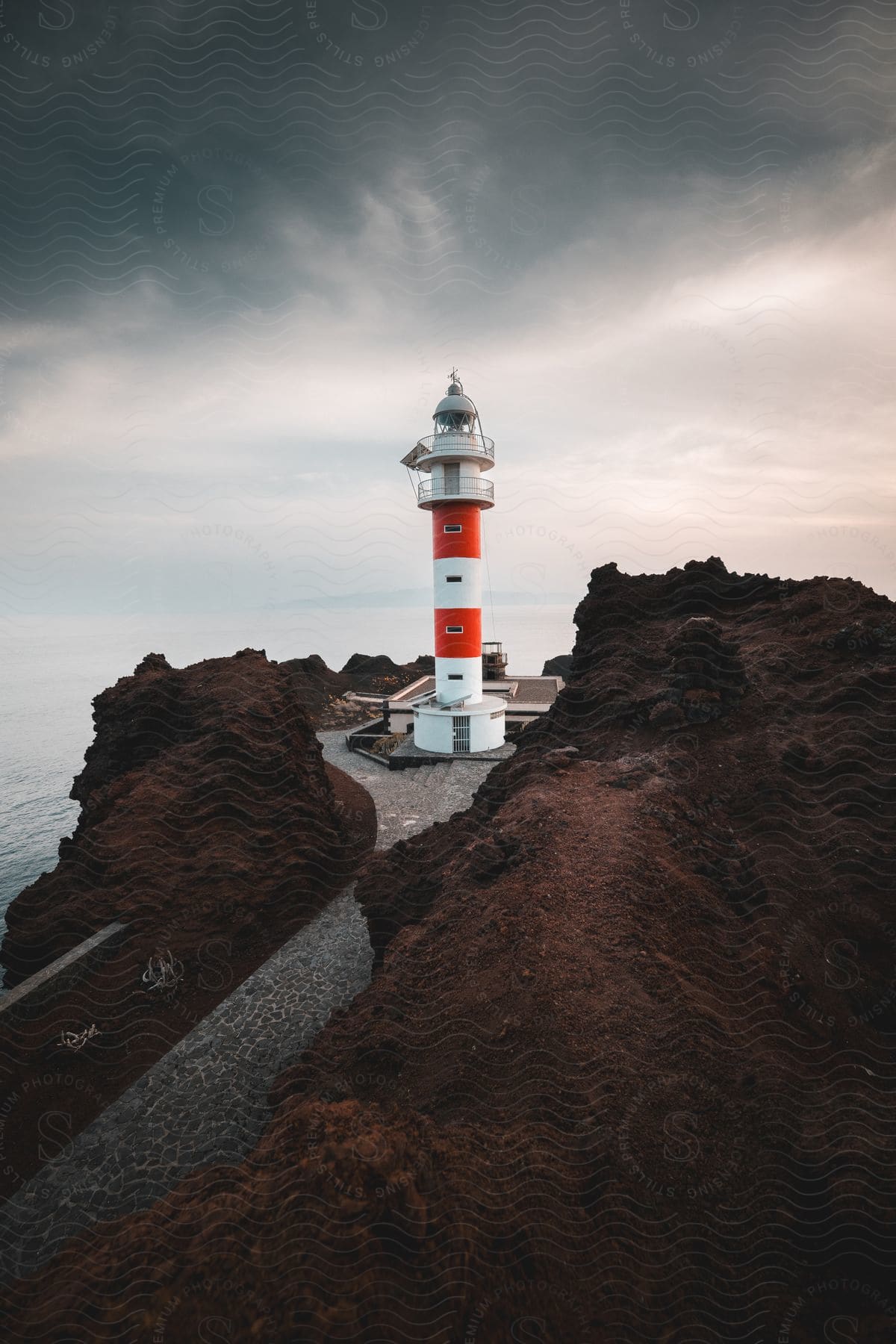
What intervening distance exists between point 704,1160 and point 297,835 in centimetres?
951

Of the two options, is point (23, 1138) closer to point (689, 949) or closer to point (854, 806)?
point (689, 949)

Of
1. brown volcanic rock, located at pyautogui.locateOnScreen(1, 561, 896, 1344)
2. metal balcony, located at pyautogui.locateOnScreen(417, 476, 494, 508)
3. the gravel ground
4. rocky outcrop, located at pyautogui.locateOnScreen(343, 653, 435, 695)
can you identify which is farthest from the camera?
rocky outcrop, located at pyautogui.locateOnScreen(343, 653, 435, 695)

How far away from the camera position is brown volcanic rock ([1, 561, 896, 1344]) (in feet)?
8.41

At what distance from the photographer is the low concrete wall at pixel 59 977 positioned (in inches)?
289

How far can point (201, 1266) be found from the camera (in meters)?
2.51

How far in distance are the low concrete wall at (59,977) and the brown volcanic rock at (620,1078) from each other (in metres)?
4.16

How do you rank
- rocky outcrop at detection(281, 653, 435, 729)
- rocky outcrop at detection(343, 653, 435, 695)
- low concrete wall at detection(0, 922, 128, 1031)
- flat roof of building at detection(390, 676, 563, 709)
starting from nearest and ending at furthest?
low concrete wall at detection(0, 922, 128, 1031) < flat roof of building at detection(390, 676, 563, 709) < rocky outcrop at detection(281, 653, 435, 729) < rocky outcrop at detection(343, 653, 435, 695)

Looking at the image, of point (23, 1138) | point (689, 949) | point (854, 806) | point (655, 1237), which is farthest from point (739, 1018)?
point (23, 1138)

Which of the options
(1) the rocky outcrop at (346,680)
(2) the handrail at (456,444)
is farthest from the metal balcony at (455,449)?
(1) the rocky outcrop at (346,680)

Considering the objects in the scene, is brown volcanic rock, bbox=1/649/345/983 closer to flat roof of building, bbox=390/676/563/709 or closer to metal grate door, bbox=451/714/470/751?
metal grate door, bbox=451/714/470/751

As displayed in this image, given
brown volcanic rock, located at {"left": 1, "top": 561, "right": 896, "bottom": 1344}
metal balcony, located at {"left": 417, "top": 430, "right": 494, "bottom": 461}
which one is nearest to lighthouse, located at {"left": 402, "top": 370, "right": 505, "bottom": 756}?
metal balcony, located at {"left": 417, "top": 430, "right": 494, "bottom": 461}

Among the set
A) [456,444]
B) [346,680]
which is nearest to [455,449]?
[456,444]

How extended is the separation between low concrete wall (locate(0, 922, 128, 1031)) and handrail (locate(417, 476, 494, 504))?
14.7 m

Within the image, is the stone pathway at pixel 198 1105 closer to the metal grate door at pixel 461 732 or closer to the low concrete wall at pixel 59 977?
the low concrete wall at pixel 59 977
